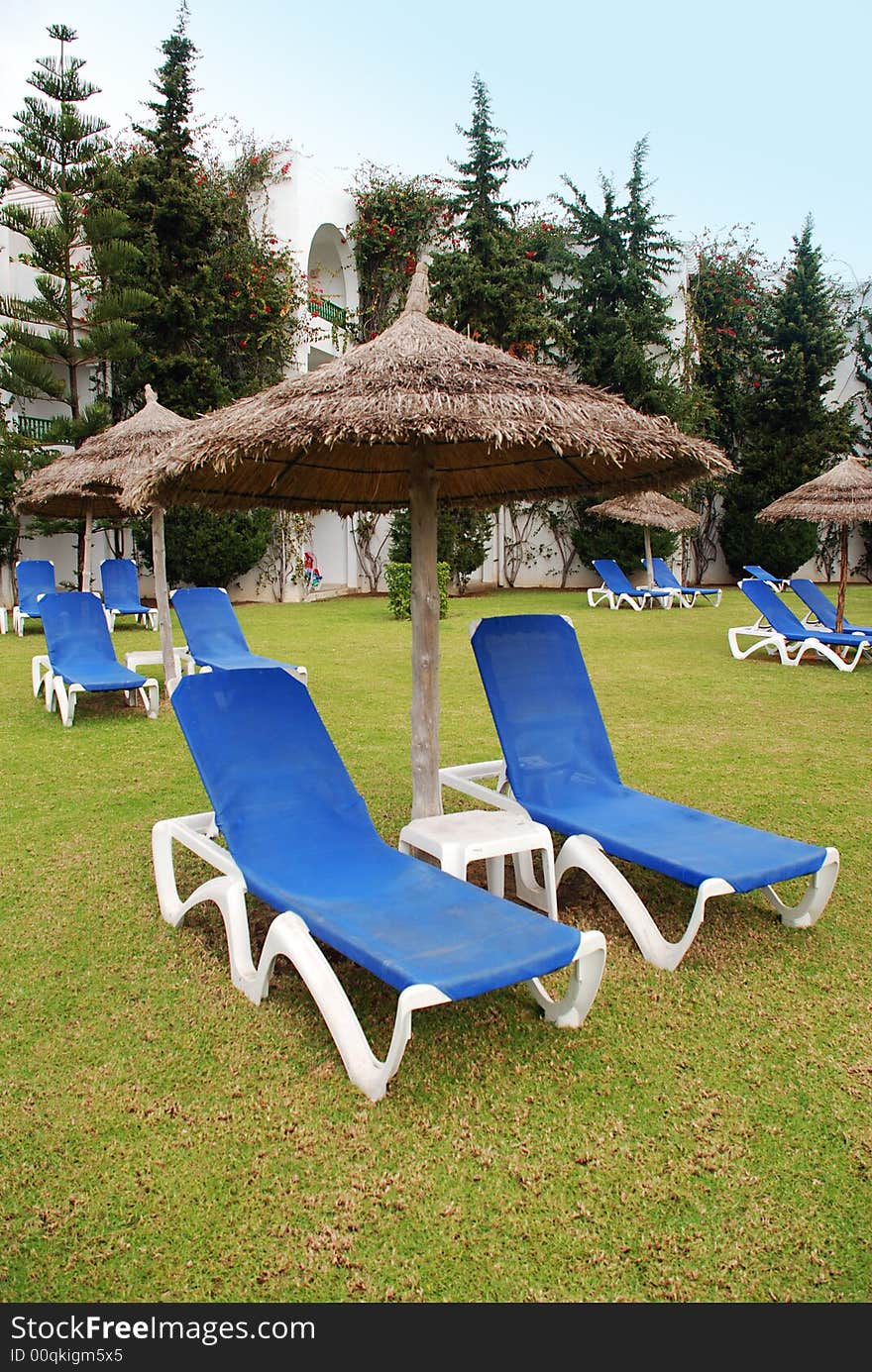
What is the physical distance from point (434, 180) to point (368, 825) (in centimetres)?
1943

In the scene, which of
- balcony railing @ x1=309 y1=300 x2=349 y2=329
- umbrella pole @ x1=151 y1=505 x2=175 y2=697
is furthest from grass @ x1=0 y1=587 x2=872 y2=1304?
Result: balcony railing @ x1=309 y1=300 x2=349 y2=329

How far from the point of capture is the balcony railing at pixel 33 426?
14951 millimetres

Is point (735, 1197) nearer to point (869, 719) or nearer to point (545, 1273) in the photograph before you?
point (545, 1273)

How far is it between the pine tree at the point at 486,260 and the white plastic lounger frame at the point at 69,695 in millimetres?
13244

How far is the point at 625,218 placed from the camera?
2036cm

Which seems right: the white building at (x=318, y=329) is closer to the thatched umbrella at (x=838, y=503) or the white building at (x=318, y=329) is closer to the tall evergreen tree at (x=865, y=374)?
the tall evergreen tree at (x=865, y=374)

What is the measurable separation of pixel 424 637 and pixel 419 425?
1.01 metres

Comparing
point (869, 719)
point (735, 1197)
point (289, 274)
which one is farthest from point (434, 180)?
point (735, 1197)

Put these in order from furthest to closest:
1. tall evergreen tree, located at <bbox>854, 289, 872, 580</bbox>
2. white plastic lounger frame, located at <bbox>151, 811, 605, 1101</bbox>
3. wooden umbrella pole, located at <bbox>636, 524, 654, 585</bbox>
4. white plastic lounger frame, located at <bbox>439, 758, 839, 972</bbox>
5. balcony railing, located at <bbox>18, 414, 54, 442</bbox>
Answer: tall evergreen tree, located at <bbox>854, 289, 872, 580</bbox>
wooden umbrella pole, located at <bbox>636, 524, 654, 585</bbox>
balcony railing, located at <bbox>18, 414, 54, 442</bbox>
white plastic lounger frame, located at <bbox>439, 758, 839, 972</bbox>
white plastic lounger frame, located at <bbox>151, 811, 605, 1101</bbox>

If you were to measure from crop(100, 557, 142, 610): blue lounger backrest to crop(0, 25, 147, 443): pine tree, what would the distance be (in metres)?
2.74

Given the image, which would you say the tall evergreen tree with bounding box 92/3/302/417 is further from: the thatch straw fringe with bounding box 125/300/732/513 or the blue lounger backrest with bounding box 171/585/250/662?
the thatch straw fringe with bounding box 125/300/732/513

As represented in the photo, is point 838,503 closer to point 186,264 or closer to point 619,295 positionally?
point 619,295

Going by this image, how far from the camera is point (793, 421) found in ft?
69.9

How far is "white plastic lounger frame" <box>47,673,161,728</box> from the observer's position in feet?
22.8
